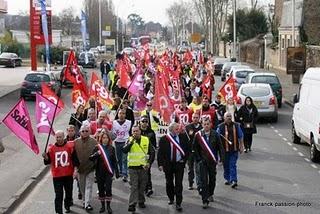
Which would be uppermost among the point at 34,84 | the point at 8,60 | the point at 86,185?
the point at 8,60

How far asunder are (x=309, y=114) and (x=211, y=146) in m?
5.43

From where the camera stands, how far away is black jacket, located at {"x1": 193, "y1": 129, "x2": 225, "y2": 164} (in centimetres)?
1200

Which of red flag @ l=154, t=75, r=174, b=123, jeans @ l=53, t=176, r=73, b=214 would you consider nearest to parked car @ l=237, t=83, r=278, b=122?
red flag @ l=154, t=75, r=174, b=123

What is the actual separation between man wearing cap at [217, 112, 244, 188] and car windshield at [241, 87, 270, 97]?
11149 millimetres

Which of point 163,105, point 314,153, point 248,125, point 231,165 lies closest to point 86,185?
point 231,165

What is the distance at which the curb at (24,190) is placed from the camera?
12.0m

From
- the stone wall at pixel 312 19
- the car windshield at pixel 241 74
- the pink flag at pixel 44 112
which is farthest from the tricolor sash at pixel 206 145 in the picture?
the stone wall at pixel 312 19

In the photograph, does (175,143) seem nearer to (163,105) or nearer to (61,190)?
(61,190)

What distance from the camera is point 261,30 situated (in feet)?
264

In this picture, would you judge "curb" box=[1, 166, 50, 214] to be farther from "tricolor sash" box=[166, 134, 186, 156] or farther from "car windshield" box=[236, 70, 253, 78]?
"car windshield" box=[236, 70, 253, 78]


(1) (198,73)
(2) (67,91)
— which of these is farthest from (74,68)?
(2) (67,91)

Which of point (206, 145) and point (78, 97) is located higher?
point (78, 97)

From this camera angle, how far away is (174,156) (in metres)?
11.6

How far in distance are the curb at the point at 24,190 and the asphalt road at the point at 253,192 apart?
118 mm
